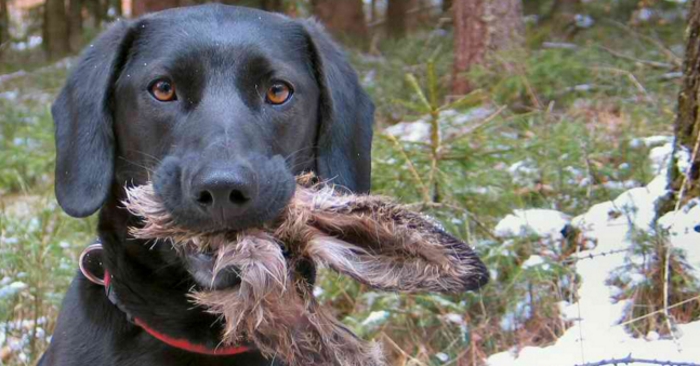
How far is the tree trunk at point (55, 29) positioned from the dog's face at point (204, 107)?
443 inches

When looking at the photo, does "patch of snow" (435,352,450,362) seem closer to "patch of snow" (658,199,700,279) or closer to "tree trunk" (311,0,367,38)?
"patch of snow" (658,199,700,279)

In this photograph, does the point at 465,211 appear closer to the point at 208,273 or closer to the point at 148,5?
the point at 208,273

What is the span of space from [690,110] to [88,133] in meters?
2.27

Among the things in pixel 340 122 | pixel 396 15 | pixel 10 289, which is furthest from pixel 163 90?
pixel 396 15

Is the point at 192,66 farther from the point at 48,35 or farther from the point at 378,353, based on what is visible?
the point at 48,35

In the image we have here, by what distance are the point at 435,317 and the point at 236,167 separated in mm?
1863

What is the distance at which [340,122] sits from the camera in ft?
10.7

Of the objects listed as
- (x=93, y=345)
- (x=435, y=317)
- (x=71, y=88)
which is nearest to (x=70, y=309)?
(x=93, y=345)

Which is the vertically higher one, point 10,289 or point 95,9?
point 10,289

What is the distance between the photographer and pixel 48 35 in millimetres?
14203

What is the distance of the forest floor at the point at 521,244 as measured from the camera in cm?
366

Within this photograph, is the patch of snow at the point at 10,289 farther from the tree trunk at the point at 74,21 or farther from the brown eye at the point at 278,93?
the tree trunk at the point at 74,21

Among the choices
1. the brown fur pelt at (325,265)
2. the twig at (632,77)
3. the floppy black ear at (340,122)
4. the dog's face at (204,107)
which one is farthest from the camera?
the twig at (632,77)

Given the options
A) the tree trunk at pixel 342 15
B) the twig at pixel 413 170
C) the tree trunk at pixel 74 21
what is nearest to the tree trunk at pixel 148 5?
the tree trunk at pixel 342 15
